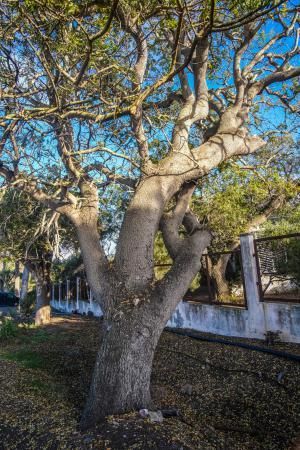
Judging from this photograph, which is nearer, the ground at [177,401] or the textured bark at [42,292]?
the ground at [177,401]

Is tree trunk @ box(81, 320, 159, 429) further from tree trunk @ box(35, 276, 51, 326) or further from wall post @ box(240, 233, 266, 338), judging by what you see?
tree trunk @ box(35, 276, 51, 326)

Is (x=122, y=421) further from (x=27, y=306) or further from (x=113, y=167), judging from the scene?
(x=27, y=306)

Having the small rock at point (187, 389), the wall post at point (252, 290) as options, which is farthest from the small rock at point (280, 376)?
the wall post at point (252, 290)

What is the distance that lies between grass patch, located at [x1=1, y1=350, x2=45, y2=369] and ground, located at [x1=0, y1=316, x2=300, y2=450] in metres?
A: 0.02

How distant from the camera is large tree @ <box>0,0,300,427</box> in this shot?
3.52 meters

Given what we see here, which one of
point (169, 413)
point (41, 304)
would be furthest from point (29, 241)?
point (169, 413)

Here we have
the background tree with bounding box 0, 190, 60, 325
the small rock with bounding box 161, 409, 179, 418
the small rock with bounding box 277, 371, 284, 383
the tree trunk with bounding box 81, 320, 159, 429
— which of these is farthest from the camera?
the background tree with bounding box 0, 190, 60, 325

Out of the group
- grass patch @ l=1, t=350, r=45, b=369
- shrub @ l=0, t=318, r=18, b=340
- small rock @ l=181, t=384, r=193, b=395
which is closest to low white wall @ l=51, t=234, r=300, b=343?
small rock @ l=181, t=384, r=193, b=395

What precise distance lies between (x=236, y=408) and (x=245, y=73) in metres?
5.52

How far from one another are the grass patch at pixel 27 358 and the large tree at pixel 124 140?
345 centimetres

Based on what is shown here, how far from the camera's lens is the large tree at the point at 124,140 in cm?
352

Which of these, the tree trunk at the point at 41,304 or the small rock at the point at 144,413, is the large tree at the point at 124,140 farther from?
the tree trunk at the point at 41,304

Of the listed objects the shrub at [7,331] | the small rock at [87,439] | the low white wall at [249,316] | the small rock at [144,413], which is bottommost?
the small rock at [87,439]

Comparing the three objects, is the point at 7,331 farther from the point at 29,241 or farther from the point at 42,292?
the point at 42,292
